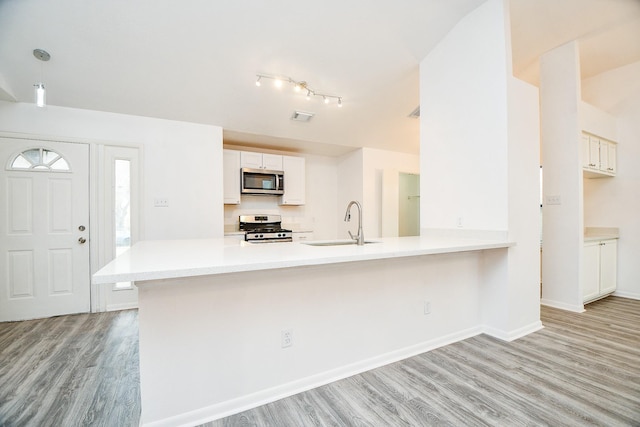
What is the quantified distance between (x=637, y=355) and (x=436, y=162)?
2200mm

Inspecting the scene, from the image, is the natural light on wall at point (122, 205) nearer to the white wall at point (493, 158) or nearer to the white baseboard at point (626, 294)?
the white wall at point (493, 158)

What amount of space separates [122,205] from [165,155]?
782 mm

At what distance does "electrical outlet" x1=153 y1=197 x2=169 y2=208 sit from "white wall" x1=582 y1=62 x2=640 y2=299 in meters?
5.83

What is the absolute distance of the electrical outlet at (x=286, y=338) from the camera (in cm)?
176

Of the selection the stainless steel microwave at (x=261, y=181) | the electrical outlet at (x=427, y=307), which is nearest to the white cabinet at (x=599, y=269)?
the electrical outlet at (x=427, y=307)

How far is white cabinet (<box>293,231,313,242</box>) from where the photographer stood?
477cm

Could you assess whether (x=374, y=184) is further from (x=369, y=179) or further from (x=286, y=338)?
(x=286, y=338)

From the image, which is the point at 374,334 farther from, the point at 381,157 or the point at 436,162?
the point at 381,157

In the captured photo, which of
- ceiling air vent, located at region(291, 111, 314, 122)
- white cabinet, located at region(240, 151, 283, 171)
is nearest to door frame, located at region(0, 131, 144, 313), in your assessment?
white cabinet, located at region(240, 151, 283, 171)

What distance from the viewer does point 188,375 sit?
59.3 inches

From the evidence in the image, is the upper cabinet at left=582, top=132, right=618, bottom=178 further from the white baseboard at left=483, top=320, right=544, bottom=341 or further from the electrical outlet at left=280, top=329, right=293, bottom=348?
the electrical outlet at left=280, top=329, right=293, bottom=348

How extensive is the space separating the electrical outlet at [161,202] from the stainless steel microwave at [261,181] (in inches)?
42.2

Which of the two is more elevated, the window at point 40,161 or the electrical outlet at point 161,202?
the window at point 40,161

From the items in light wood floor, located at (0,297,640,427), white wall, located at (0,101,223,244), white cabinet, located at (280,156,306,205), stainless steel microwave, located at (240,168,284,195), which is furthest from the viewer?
white cabinet, located at (280,156,306,205)
